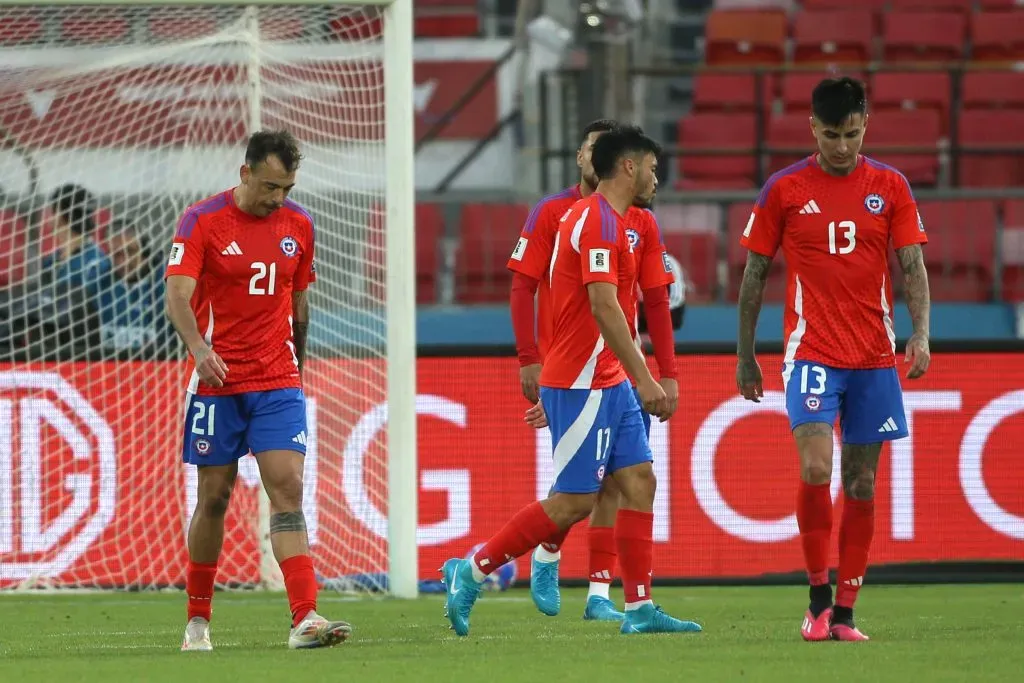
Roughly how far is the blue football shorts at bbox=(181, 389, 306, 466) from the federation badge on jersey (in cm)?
234

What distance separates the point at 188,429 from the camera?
680 centimetres

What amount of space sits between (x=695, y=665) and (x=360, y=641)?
1.72 metres

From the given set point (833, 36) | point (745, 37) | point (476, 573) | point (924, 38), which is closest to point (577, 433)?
point (476, 573)

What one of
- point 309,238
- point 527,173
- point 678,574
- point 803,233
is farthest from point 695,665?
point 527,173

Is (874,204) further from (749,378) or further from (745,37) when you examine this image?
(745,37)

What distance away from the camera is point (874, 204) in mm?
6770

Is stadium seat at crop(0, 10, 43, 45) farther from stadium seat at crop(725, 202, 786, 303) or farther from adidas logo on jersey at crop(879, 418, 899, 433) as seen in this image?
stadium seat at crop(725, 202, 786, 303)

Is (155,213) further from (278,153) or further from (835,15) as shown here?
(835,15)

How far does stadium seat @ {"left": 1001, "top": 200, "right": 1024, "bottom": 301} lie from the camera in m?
13.5

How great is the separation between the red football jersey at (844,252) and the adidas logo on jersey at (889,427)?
0.22 m

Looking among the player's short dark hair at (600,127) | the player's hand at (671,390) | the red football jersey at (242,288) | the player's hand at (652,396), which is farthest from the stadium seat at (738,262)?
the red football jersey at (242,288)

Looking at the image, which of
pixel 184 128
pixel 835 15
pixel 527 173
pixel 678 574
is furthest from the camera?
pixel 835 15

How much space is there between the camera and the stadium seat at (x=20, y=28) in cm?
952

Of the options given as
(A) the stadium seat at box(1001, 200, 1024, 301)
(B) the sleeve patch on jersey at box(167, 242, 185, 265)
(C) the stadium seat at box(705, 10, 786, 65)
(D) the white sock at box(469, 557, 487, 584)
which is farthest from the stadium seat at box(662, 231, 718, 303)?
(B) the sleeve patch on jersey at box(167, 242, 185, 265)
